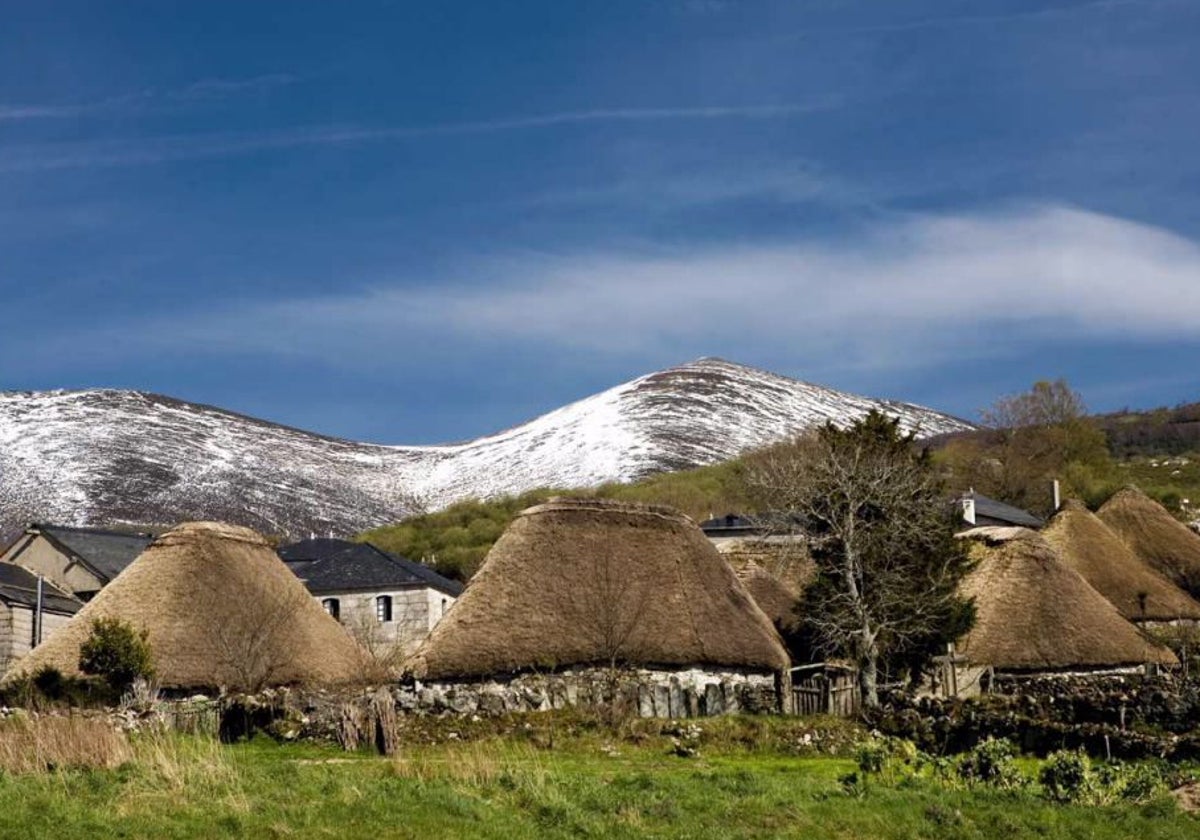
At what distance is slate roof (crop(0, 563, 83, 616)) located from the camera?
48.8 meters

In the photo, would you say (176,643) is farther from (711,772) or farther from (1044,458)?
(1044,458)

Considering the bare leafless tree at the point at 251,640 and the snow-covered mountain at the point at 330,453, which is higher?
the snow-covered mountain at the point at 330,453

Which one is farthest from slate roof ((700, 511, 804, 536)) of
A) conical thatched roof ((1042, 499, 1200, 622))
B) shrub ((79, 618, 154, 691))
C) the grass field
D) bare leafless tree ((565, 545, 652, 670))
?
the grass field

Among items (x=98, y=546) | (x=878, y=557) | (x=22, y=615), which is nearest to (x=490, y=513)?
(x=98, y=546)

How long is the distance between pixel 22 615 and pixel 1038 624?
28.8 metres

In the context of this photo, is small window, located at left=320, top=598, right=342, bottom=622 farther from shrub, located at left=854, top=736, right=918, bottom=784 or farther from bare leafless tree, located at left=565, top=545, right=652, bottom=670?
shrub, located at left=854, top=736, right=918, bottom=784

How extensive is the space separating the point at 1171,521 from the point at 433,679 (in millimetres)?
38382

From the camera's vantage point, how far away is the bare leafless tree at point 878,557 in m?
38.2

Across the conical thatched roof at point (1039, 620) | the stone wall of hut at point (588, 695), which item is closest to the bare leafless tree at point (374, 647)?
the stone wall of hut at point (588, 695)

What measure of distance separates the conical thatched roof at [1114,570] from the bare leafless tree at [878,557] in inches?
577

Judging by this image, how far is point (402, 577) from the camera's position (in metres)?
60.8

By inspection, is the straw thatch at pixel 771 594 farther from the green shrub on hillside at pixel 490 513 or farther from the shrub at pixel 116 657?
the green shrub on hillside at pixel 490 513

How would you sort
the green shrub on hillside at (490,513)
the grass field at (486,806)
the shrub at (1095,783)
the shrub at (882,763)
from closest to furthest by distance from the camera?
1. the grass field at (486,806)
2. the shrub at (1095,783)
3. the shrub at (882,763)
4. the green shrub on hillside at (490,513)

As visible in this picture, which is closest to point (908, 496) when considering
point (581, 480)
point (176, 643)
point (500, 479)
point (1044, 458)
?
point (176, 643)
